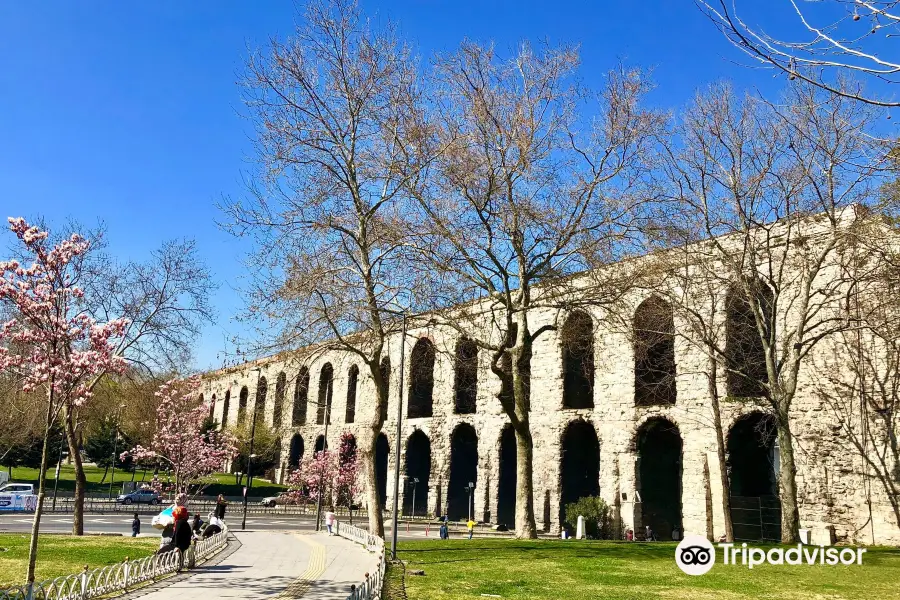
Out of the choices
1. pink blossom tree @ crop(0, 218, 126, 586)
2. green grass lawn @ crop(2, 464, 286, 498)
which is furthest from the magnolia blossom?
green grass lawn @ crop(2, 464, 286, 498)

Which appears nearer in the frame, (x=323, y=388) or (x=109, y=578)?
(x=109, y=578)

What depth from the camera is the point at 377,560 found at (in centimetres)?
1664

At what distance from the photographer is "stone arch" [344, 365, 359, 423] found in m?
47.7

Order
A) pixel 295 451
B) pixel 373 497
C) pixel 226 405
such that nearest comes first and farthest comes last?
pixel 373 497 < pixel 295 451 < pixel 226 405

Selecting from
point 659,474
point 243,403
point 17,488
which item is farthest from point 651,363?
point 243,403

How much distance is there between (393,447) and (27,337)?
34.3 metres

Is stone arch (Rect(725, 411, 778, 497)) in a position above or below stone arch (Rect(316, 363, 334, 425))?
below

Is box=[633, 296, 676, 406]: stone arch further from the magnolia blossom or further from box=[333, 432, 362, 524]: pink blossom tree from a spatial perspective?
the magnolia blossom

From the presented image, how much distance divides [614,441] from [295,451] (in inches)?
1297

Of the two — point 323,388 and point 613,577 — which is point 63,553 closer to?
point 613,577

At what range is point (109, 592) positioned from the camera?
1110 cm

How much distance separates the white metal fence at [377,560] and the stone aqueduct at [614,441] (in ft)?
16.3

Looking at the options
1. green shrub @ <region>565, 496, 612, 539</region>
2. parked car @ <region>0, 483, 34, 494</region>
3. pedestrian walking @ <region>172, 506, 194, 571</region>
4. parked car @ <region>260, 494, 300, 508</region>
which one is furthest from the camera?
parked car @ <region>260, 494, 300, 508</region>

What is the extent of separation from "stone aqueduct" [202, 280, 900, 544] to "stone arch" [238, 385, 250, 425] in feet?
58.9
